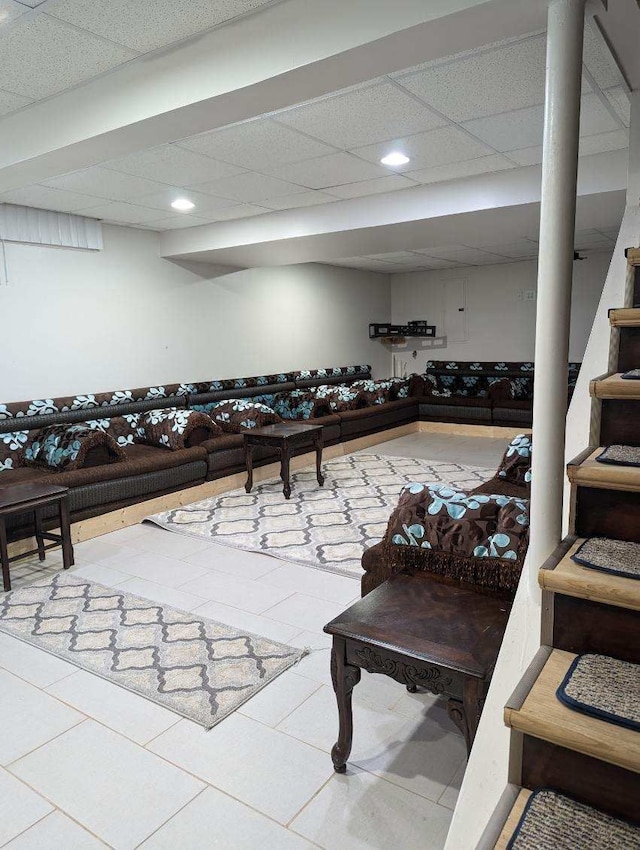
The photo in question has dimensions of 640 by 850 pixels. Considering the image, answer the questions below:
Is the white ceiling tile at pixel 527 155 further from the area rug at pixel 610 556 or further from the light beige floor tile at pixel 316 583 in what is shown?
the area rug at pixel 610 556

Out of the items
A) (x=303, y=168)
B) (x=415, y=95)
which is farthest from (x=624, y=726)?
(x=303, y=168)

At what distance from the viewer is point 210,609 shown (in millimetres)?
3141

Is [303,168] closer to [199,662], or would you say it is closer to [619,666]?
[199,662]

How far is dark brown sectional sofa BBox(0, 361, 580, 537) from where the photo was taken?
441cm

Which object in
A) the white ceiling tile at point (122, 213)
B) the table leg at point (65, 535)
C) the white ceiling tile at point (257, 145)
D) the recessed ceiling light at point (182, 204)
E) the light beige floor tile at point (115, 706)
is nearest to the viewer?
the light beige floor tile at point (115, 706)

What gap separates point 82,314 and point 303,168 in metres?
2.74

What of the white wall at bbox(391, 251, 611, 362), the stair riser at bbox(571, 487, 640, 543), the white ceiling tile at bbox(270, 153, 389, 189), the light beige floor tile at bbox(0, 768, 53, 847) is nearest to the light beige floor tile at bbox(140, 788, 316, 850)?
the light beige floor tile at bbox(0, 768, 53, 847)

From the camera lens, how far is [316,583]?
137 inches

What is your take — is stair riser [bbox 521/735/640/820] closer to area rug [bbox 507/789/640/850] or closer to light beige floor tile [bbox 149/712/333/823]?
area rug [bbox 507/789/640/850]

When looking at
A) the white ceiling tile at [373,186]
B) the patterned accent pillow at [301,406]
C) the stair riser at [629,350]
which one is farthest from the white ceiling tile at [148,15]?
the patterned accent pillow at [301,406]

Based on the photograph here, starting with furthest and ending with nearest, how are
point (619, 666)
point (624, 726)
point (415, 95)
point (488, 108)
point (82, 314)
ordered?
1. point (82, 314)
2. point (488, 108)
3. point (415, 95)
4. point (619, 666)
5. point (624, 726)

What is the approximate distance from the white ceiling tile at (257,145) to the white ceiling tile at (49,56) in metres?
0.82

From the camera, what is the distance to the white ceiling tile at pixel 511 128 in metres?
3.15

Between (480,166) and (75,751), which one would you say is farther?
(480,166)
